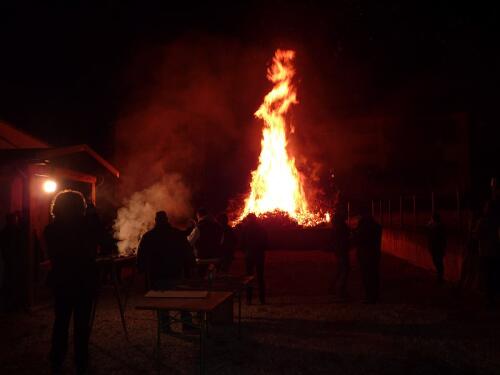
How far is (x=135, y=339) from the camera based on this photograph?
6445 mm

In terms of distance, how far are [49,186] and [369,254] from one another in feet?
22.2

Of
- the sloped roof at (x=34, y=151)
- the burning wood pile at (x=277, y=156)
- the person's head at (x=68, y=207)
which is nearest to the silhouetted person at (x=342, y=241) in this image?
the sloped roof at (x=34, y=151)

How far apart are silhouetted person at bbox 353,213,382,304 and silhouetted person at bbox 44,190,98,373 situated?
549 centimetres

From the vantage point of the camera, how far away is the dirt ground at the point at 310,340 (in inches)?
208

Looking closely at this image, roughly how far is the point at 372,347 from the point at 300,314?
6.87 feet

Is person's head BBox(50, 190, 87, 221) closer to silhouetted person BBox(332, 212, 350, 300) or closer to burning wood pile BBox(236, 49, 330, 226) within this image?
silhouetted person BBox(332, 212, 350, 300)

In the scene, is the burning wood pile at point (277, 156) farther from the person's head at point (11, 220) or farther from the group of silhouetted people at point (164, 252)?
the person's head at point (11, 220)

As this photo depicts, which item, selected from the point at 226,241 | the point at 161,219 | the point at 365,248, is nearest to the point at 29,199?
the point at 161,219

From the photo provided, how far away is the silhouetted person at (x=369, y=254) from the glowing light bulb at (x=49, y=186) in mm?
6448

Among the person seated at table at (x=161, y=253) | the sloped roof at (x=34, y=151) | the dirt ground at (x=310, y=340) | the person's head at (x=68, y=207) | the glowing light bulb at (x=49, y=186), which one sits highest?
the sloped roof at (x=34, y=151)

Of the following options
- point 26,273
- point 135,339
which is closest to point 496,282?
point 135,339

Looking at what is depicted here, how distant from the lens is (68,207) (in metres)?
4.95

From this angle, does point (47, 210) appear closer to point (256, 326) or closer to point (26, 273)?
point (26, 273)

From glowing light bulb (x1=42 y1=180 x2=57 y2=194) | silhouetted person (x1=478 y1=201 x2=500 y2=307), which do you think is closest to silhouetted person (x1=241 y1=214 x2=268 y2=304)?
silhouetted person (x1=478 y1=201 x2=500 y2=307)
